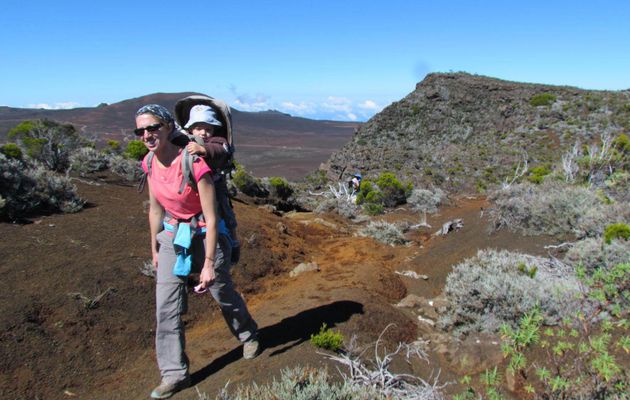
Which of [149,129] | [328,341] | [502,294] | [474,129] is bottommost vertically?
[328,341]

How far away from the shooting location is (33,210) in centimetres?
598

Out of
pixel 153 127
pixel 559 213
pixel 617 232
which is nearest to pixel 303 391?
pixel 153 127

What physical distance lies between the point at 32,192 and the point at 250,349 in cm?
457

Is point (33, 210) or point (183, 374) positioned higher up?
point (33, 210)

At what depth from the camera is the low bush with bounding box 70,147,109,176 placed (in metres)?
9.20

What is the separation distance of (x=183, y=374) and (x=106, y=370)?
109cm

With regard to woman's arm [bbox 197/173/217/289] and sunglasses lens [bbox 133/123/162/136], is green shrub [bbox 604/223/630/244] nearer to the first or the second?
woman's arm [bbox 197/173/217/289]

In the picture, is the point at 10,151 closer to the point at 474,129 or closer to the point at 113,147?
the point at 113,147

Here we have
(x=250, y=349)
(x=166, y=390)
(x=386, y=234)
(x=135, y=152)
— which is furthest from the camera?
(x=135, y=152)

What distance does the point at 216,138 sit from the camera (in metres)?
2.85

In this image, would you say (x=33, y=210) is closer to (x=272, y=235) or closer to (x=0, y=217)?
(x=0, y=217)

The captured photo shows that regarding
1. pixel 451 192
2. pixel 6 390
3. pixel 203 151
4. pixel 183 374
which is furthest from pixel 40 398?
pixel 451 192

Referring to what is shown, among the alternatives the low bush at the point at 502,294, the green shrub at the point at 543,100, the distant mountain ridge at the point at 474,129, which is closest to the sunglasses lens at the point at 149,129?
the low bush at the point at 502,294

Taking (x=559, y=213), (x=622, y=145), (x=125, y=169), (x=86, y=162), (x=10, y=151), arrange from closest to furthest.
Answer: (x=559, y=213) → (x=10, y=151) → (x=86, y=162) → (x=125, y=169) → (x=622, y=145)
